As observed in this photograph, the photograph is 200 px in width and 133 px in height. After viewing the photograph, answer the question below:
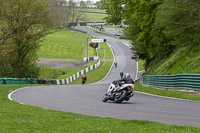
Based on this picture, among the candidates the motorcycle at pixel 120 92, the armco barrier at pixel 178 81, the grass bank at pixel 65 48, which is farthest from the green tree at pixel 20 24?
the grass bank at pixel 65 48

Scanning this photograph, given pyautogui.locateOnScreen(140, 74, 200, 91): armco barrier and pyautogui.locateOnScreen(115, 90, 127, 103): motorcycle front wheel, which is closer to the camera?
pyautogui.locateOnScreen(115, 90, 127, 103): motorcycle front wheel

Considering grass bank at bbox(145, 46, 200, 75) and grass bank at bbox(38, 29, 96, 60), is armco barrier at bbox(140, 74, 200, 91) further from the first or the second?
grass bank at bbox(38, 29, 96, 60)

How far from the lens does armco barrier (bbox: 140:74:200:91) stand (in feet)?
62.7

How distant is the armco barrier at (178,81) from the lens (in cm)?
1910

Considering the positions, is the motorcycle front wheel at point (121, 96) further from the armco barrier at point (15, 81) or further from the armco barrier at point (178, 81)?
the armco barrier at point (15, 81)

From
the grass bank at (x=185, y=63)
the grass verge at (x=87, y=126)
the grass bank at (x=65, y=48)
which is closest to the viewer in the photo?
the grass verge at (x=87, y=126)

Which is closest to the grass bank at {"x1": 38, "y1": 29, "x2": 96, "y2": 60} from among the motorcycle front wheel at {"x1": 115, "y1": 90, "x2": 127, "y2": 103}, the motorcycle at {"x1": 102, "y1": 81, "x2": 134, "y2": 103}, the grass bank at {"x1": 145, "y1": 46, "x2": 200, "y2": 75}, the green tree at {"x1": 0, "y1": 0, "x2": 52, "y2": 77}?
the green tree at {"x1": 0, "y1": 0, "x2": 52, "y2": 77}

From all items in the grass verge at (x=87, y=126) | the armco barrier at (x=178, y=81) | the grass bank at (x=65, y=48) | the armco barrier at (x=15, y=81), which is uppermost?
the grass verge at (x=87, y=126)

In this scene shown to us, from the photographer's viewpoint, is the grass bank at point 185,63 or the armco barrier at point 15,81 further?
the armco barrier at point 15,81

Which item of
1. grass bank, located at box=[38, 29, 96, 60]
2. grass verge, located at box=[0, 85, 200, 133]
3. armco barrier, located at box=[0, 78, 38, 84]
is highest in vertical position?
grass verge, located at box=[0, 85, 200, 133]

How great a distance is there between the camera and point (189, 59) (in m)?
25.3

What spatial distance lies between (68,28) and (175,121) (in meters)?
145

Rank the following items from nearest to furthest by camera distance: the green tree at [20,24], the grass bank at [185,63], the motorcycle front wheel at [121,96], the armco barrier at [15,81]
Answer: the motorcycle front wheel at [121,96]
the grass bank at [185,63]
the armco barrier at [15,81]
the green tree at [20,24]

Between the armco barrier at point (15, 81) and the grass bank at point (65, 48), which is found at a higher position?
the armco barrier at point (15, 81)
